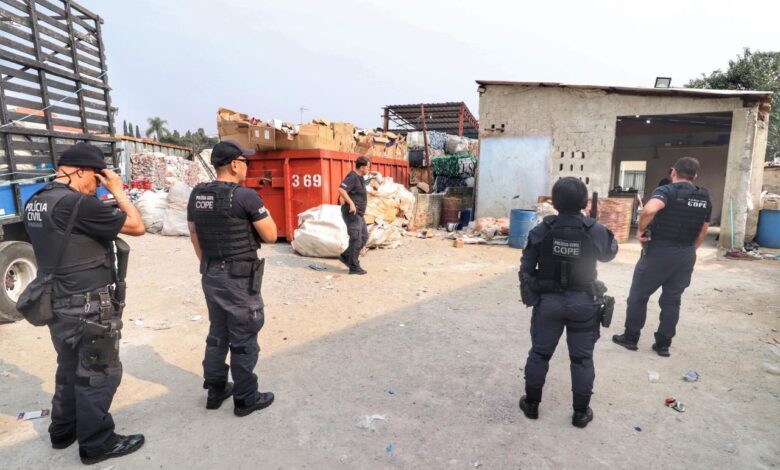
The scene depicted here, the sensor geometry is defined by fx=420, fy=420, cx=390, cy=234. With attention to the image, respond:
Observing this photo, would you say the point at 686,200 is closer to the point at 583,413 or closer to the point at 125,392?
the point at 583,413

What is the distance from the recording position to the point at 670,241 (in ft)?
11.5

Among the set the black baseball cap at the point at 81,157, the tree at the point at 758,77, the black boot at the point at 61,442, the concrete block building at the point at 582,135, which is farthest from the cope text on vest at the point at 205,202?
the tree at the point at 758,77

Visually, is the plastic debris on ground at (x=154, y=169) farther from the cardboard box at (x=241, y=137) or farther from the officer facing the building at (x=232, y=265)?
the officer facing the building at (x=232, y=265)

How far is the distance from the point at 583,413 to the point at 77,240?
303 centimetres

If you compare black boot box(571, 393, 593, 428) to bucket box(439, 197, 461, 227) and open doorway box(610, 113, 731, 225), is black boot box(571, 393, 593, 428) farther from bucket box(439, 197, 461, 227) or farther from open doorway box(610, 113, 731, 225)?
open doorway box(610, 113, 731, 225)

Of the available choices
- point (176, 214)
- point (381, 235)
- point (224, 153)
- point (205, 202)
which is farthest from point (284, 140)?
point (205, 202)

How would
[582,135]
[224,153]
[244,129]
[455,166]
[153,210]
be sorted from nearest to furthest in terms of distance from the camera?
[224,153], [244,129], [153,210], [582,135], [455,166]

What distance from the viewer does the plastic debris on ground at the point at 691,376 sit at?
318 cm

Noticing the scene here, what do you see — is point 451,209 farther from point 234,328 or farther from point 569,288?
point 234,328

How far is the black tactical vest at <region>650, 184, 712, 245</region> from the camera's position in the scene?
3.42 metres

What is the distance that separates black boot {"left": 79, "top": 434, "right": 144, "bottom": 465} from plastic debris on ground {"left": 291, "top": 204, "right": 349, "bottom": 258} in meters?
4.56

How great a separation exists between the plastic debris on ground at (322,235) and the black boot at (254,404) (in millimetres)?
4099

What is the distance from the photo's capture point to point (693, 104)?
30.0ft

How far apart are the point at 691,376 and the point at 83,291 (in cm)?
410
